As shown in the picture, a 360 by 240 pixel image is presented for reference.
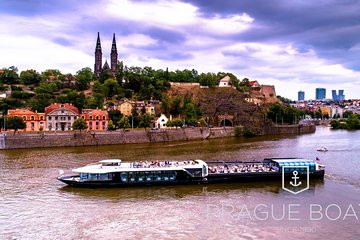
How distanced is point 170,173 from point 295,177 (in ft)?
40.6

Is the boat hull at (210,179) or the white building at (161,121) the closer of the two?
the boat hull at (210,179)

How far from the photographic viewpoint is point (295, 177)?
37.0 meters

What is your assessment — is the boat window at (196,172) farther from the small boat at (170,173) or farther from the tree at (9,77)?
the tree at (9,77)

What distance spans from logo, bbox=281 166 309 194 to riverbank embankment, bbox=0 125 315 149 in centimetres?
4068

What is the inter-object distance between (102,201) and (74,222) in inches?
201

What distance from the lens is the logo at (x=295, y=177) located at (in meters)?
36.2

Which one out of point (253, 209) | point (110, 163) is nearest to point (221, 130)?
point (110, 163)

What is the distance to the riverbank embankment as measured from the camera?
63.6 metres

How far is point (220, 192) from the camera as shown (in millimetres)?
33188

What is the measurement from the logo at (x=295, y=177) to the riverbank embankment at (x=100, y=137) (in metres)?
40.7

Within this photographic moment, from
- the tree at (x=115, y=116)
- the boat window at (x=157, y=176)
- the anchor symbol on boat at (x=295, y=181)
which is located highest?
the tree at (x=115, y=116)

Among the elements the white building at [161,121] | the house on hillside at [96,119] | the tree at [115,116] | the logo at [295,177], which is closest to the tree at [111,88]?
the tree at [115,116]

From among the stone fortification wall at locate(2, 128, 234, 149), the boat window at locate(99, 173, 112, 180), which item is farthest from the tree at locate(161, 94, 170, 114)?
the boat window at locate(99, 173, 112, 180)

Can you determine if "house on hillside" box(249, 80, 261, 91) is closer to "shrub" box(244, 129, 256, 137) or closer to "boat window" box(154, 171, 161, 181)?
"shrub" box(244, 129, 256, 137)
